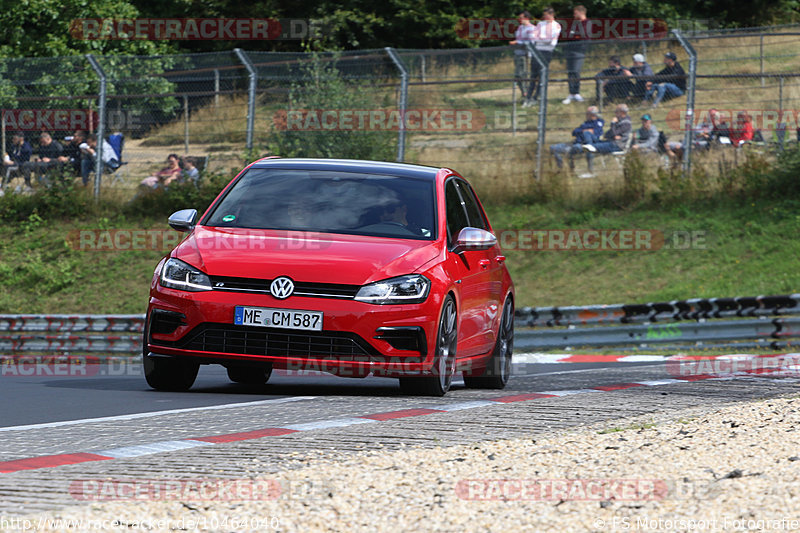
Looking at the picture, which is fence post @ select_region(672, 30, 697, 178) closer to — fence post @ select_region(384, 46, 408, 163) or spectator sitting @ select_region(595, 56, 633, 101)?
spectator sitting @ select_region(595, 56, 633, 101)

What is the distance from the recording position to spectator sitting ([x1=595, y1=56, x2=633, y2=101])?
2252 centimetres

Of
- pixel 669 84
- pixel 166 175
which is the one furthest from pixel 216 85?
pixel 669 84

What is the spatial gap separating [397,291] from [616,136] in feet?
48.4

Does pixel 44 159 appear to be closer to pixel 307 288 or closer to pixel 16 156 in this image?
pixel 16 156

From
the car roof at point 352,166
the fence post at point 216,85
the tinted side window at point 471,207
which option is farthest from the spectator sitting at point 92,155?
the car roof at point 352,166

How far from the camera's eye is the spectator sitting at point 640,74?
22.4 metres

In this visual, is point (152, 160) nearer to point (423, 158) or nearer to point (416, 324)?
point (423, 158)

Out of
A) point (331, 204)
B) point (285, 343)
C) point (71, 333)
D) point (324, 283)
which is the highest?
point (331, 204)

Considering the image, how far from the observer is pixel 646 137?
2270cm

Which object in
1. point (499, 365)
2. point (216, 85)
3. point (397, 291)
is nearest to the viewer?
point (397, 291)

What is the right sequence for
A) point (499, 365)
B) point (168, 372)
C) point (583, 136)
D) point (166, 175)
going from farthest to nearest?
point (166, 175)
point (583, 136)
point (499, 365)
point (168, 372)

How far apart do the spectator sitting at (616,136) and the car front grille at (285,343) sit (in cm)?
1470

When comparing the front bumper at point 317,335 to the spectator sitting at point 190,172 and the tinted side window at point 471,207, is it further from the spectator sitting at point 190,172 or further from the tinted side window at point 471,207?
the spectator sitting at point 190,172

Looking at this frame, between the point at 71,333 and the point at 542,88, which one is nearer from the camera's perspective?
the point at 71,333
